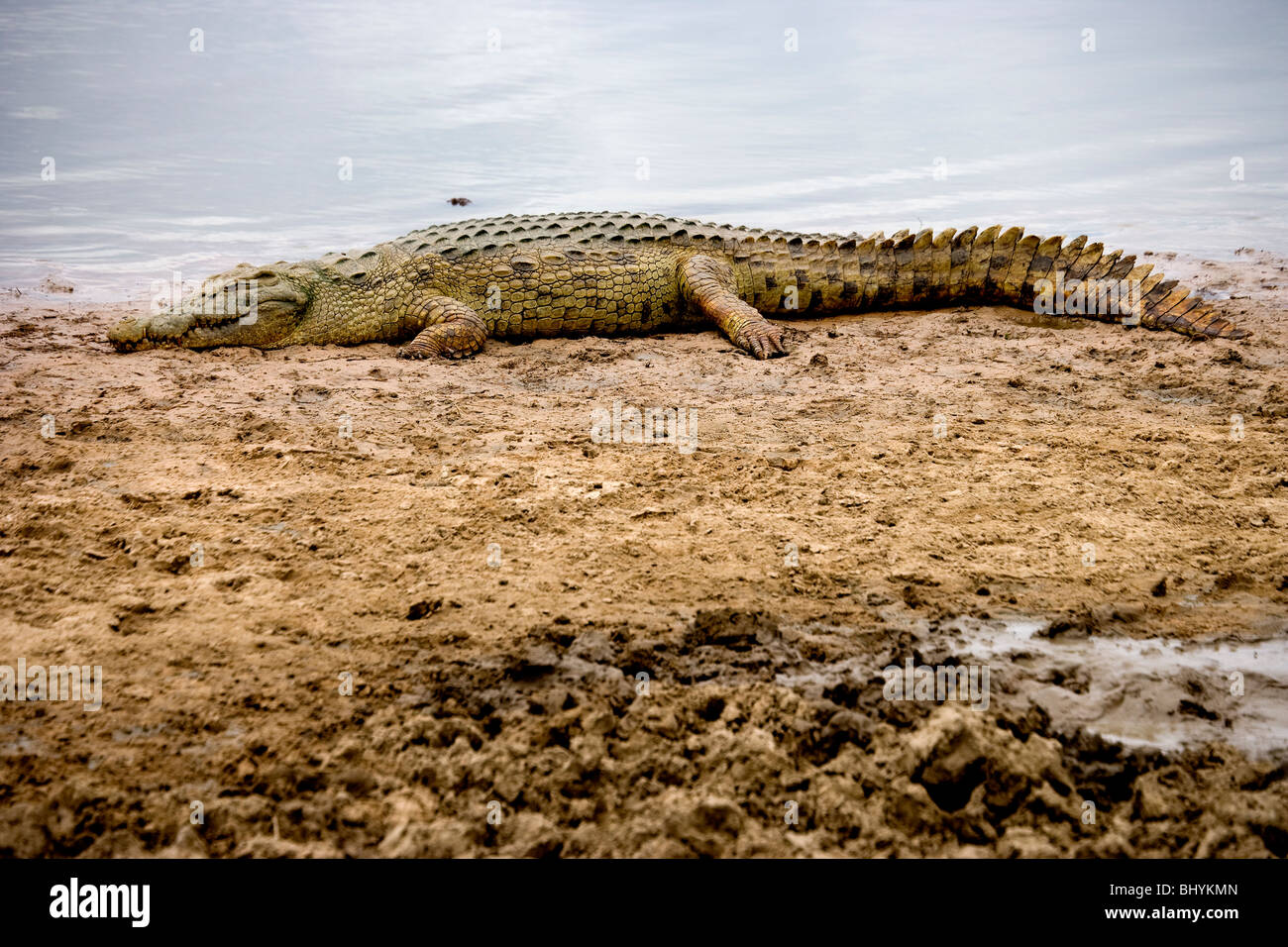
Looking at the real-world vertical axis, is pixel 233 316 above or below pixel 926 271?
below

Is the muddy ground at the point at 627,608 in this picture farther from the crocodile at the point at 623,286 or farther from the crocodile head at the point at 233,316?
the crocodile at the point at 623,286

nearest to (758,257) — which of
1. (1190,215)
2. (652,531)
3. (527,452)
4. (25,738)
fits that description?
(527,452)

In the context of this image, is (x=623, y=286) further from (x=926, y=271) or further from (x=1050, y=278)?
(x=1050, y=278)

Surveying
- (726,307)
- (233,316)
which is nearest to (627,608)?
(726,307)

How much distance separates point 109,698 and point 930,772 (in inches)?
79.9

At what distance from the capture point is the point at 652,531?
3.03 metres

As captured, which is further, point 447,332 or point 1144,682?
point 447,332

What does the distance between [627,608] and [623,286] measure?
13.6ft

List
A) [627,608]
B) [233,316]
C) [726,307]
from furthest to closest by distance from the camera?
1. [726,307]
2. [233,316]
3. [627,608]

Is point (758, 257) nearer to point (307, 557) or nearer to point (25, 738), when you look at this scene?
point (307, 557)

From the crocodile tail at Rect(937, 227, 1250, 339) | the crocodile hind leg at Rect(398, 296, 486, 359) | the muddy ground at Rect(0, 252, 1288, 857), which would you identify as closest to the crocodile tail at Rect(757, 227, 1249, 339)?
the crocodile tail at Rect(937, 227, 1250, 339)

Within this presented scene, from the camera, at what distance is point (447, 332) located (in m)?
5.78

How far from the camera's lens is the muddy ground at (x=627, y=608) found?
1.75m

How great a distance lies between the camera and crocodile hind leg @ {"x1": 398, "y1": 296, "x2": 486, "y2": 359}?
18.8ft
